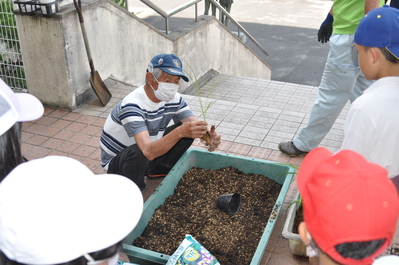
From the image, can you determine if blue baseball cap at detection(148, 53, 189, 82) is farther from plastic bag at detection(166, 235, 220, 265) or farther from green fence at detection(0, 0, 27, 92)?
green fence at detection(0, 0, 27, 92)

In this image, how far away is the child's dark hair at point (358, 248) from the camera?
51.9 inches

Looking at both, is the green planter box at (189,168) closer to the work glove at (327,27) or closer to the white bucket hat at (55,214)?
the white bucket hat at (55,214)

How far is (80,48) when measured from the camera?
5094 mm

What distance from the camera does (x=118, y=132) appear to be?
134 inches

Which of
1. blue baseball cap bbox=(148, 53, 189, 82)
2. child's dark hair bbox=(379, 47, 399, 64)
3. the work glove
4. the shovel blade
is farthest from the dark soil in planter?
the shovel blade

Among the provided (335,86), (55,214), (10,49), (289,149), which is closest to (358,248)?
(55,214)

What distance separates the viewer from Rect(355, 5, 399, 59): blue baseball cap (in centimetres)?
226

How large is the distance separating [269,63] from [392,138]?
32.8 feet

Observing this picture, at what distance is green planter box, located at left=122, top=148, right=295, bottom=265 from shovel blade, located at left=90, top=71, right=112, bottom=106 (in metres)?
2.02

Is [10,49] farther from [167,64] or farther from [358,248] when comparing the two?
[358,248]

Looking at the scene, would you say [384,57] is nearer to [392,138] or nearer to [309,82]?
[392,138]

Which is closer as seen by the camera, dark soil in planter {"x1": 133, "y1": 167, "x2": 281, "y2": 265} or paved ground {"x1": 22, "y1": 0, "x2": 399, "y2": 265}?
dark soil in planter {"x1": 133, "y1": 167, "x2": 281, "y2": 265}

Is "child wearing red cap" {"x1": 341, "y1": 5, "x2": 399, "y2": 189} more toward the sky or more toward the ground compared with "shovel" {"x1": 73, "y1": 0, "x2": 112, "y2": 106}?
more toward the sky

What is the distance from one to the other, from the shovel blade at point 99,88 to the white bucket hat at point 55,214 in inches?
155
